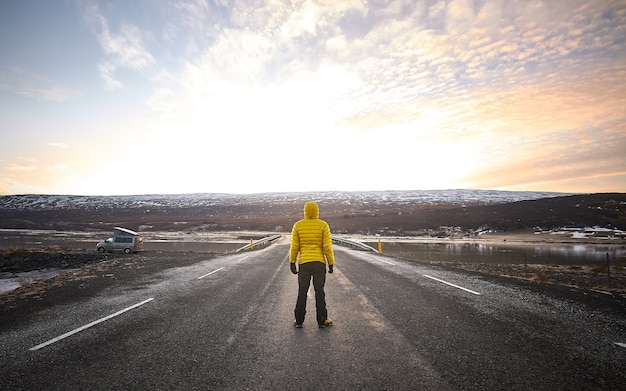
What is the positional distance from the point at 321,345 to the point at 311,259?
1.53 m

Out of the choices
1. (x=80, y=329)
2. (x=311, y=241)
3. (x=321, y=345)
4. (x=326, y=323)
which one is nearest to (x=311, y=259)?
(x=311, y=241)

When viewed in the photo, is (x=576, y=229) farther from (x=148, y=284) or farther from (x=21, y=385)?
(x=21, y=385)

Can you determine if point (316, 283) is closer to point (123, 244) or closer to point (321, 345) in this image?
point (321, 345)

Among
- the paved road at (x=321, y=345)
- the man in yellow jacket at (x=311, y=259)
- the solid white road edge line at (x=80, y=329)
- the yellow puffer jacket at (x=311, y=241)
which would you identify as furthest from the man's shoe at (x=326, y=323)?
the solid white road edge line at (x=80, y=329)

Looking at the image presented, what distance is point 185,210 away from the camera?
119375mm

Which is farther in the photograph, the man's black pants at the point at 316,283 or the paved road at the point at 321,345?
the man's black pants at the point at 316,283

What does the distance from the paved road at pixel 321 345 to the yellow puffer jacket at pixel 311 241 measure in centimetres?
125

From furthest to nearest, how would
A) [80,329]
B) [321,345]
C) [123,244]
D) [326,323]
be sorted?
[123,244] < [326,323] < [80,329] < [321,345]

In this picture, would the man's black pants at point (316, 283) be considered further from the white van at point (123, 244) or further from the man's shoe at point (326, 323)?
the white van at point (123, 244)

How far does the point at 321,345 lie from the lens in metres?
4.76

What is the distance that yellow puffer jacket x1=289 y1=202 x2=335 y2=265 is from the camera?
19.3 ft

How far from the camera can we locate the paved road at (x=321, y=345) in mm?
3613

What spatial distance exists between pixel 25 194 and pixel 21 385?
22643cm

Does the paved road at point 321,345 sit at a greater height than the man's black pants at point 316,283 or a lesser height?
lesser
